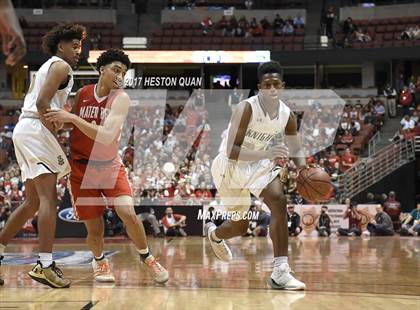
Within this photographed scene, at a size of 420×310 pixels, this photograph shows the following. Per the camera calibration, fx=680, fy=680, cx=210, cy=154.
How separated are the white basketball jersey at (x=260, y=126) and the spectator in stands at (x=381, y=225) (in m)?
8.98

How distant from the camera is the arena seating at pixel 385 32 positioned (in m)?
23.8

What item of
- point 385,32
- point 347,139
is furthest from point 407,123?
point 385,32

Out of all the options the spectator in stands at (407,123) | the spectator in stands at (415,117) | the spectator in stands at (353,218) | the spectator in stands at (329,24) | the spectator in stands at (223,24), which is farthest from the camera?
the spectator in stands at (329,24)

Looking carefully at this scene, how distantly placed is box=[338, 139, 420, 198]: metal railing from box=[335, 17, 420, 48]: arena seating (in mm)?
6497

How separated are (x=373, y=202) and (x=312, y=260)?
328 inches

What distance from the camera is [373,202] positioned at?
609 inches

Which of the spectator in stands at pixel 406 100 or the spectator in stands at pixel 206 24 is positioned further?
the spectator in stands at pixel 206 24

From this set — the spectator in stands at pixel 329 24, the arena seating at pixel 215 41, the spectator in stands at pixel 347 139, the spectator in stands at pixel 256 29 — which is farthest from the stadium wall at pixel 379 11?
the spectator in stands at pixel 347 139

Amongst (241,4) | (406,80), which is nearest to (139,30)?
(241,4)

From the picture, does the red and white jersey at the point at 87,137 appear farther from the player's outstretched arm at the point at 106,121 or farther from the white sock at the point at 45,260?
the white sock at the point at 45,260

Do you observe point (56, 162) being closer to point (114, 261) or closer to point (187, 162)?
point (114, 261)

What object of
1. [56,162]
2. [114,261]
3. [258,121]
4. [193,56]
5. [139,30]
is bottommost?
[114,261]

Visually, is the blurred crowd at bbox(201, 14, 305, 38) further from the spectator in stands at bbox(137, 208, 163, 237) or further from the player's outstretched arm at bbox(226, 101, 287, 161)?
the player's outstretched arm at bbox(226, 101, 287, 161)

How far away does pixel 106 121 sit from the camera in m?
5.16
